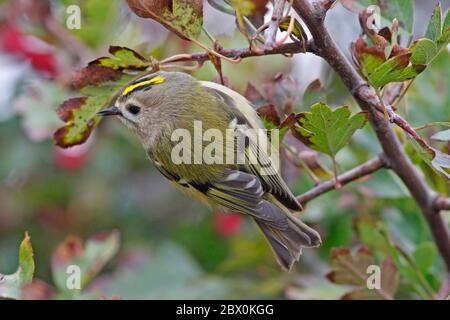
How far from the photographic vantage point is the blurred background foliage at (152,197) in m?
1.81

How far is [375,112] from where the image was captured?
4.28 feet

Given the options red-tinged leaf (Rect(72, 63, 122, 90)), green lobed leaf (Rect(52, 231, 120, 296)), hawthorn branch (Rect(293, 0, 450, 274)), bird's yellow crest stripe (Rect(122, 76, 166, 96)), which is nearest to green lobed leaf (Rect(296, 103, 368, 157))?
hawthorn branch (Rect(293, 0, 450, 274))

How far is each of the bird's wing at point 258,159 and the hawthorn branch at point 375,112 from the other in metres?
0.23

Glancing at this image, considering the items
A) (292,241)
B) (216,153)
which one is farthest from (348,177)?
(216,153)

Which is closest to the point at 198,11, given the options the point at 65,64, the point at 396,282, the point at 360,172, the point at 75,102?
the point at 75,102

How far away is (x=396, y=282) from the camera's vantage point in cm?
153

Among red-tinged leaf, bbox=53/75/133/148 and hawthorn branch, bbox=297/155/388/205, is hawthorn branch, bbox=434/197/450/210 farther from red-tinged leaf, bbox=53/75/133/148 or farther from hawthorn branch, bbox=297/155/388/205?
red-tinged leaf, bbox=53/75/133/148

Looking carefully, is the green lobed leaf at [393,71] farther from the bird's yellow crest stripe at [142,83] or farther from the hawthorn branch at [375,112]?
the bird's yellow crest stripe at [142,83]

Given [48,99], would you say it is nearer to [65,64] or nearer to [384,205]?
[65,64]

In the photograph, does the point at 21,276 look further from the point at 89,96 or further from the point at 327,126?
the point at 327,126

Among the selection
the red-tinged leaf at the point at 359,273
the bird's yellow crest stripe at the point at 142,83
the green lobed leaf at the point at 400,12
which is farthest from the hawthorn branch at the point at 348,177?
the bird's yellow crest stripe at the point at 142,83

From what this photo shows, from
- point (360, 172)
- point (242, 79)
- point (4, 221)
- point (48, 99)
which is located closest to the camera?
point (360, 172)

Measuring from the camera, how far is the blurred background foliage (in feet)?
5.94

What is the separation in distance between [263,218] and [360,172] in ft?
0.74
